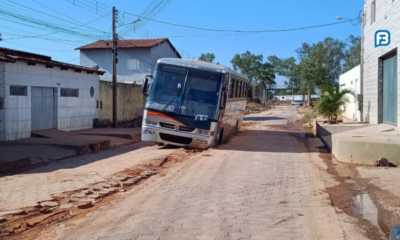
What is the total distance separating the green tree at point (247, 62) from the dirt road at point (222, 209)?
73.7m

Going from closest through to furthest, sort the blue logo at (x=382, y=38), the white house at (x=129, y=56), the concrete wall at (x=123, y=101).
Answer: the blue logo at (x=382, y=38) → the concrete wall at (x=123, y=101) → the white house at (x=129, y=56)

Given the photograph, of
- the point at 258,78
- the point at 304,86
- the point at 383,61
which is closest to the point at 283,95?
the point at 258,78

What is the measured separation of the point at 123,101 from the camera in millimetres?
28547

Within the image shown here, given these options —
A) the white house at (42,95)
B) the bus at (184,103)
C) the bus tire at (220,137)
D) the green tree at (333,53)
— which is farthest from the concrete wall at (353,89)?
the green tree at (333,53)

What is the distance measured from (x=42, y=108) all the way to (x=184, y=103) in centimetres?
809

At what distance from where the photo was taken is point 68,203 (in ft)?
24.4

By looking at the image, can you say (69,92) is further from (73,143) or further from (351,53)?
(351,53)

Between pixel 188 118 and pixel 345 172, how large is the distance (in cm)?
552

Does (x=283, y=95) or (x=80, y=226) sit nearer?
(x=80, y=226)

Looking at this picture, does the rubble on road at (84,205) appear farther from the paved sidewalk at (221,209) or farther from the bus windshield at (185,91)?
the bus windshield at (185,91)

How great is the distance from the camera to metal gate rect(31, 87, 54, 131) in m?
18.3

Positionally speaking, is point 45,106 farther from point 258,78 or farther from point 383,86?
point 258,78

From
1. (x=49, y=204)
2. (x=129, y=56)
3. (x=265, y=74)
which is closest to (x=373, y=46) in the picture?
(x=49, y=204)

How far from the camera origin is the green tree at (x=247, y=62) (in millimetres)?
84000
